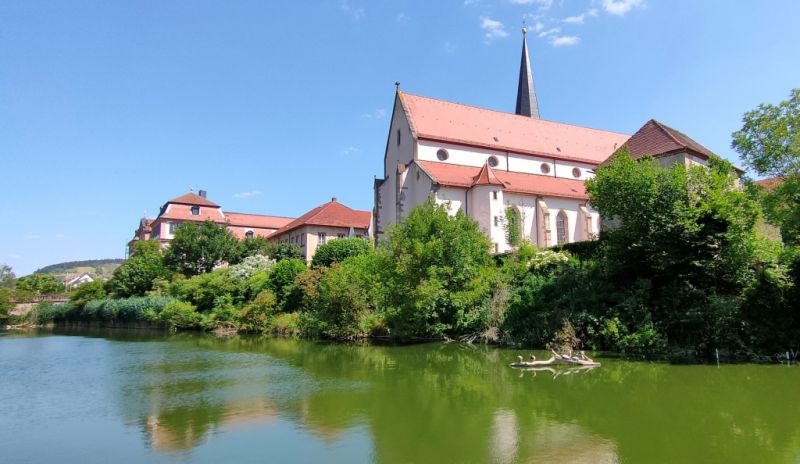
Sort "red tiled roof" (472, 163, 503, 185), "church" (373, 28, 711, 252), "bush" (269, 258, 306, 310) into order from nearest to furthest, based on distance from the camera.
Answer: "red tiled roof" (472, 163, 503, 185)
"church" (373, 28, 711, 252)
"bush" (269, 258, 306, 310)

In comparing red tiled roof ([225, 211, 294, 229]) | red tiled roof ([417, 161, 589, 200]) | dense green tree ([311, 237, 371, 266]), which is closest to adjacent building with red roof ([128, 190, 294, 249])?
red tiled roof ([225, 211, 294, 229])

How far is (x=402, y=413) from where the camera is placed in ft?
34.5

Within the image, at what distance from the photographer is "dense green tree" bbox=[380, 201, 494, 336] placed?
907 inches

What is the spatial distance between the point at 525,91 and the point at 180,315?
34.9 metres

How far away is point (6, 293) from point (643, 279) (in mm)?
59666

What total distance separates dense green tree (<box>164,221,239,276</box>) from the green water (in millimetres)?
27729

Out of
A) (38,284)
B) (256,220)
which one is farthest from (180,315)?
(38,284)

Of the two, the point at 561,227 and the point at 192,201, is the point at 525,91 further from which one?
the point at 192,201

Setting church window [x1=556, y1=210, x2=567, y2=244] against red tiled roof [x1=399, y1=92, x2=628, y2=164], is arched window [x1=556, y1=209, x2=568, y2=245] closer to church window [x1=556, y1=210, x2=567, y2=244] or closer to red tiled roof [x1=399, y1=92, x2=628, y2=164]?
church window [x1=556, y1=210, x2=567, y2=244]

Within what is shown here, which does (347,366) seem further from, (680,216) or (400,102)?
(400,102)

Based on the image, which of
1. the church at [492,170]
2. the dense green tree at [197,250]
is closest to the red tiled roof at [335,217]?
the dense green tree at [197,250]

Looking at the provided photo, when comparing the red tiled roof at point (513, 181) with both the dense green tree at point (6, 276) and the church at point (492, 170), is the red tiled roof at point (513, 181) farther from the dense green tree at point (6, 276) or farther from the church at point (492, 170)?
the dense green tree at point (6, 276)

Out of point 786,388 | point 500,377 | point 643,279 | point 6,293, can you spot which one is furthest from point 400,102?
point 6,293

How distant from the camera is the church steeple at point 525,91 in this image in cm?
4547
